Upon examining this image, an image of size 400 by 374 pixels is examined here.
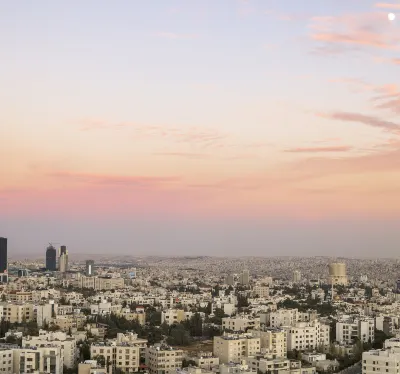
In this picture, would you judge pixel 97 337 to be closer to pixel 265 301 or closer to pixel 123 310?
pixel 123 310

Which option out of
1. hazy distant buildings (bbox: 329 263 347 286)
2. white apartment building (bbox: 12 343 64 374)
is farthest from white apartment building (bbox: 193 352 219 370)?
hazy distant buildings (bbox: 329 263 347 286)

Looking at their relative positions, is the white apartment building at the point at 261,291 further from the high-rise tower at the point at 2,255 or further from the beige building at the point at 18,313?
the high-rise tower at the point at 2,255

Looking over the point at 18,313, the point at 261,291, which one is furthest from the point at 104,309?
the point at 261,291

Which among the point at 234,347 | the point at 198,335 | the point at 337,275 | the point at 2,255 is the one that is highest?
the point at 2,255

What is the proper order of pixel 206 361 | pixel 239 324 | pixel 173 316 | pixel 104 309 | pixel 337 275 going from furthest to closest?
pixel 337 275
pixel 104 309
pixel 173 316
pixel 239 324
pixel 206 361

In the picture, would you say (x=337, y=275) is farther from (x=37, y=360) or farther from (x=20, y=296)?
(x=37, y=360)
